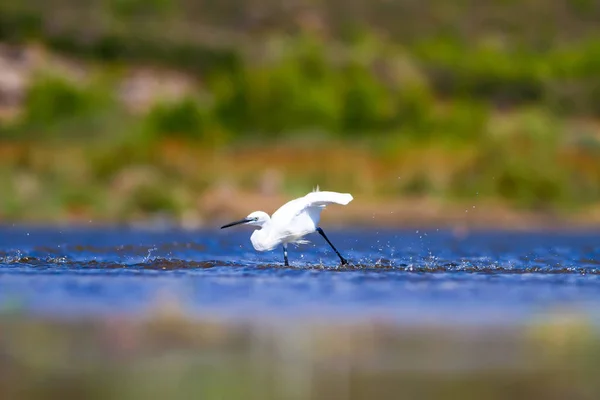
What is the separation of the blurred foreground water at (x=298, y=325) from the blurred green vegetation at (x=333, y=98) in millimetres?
14550

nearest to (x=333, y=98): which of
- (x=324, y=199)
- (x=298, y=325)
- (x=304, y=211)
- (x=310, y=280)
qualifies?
(x=304, y=211)

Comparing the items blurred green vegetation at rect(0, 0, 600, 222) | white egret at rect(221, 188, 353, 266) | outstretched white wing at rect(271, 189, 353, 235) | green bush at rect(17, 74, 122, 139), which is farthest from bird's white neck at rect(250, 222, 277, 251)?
green bush at rect(17, 74, 122, 139)

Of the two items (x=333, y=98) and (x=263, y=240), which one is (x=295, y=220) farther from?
(x=333, y=98)

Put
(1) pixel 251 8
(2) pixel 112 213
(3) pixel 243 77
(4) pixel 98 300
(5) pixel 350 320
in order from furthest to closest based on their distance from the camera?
1. (1) pixel 251 8
2. (3) pixel 243 77
3. (2) pixel 112 213
4. (4) pixel 98 300
5. (5) pixel 350 320

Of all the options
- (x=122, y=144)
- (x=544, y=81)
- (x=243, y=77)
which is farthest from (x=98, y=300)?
(x=544, y=81)

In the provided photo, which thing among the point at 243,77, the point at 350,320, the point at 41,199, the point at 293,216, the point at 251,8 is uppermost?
the point at 251,8

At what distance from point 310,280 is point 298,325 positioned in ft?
13.4

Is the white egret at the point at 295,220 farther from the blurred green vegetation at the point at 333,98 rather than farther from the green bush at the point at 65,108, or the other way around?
the green bush at the point at 65,108

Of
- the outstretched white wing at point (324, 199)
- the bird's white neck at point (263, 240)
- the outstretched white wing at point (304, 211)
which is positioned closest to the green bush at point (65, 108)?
the bird's white neck at point (263, 240)

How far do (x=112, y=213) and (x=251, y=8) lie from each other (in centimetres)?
7120

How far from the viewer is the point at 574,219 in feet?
113

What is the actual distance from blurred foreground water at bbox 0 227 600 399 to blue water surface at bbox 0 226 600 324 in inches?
1.4

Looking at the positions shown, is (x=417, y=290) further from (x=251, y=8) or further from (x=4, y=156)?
(x=251, y=8)

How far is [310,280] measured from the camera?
16.1 meters
